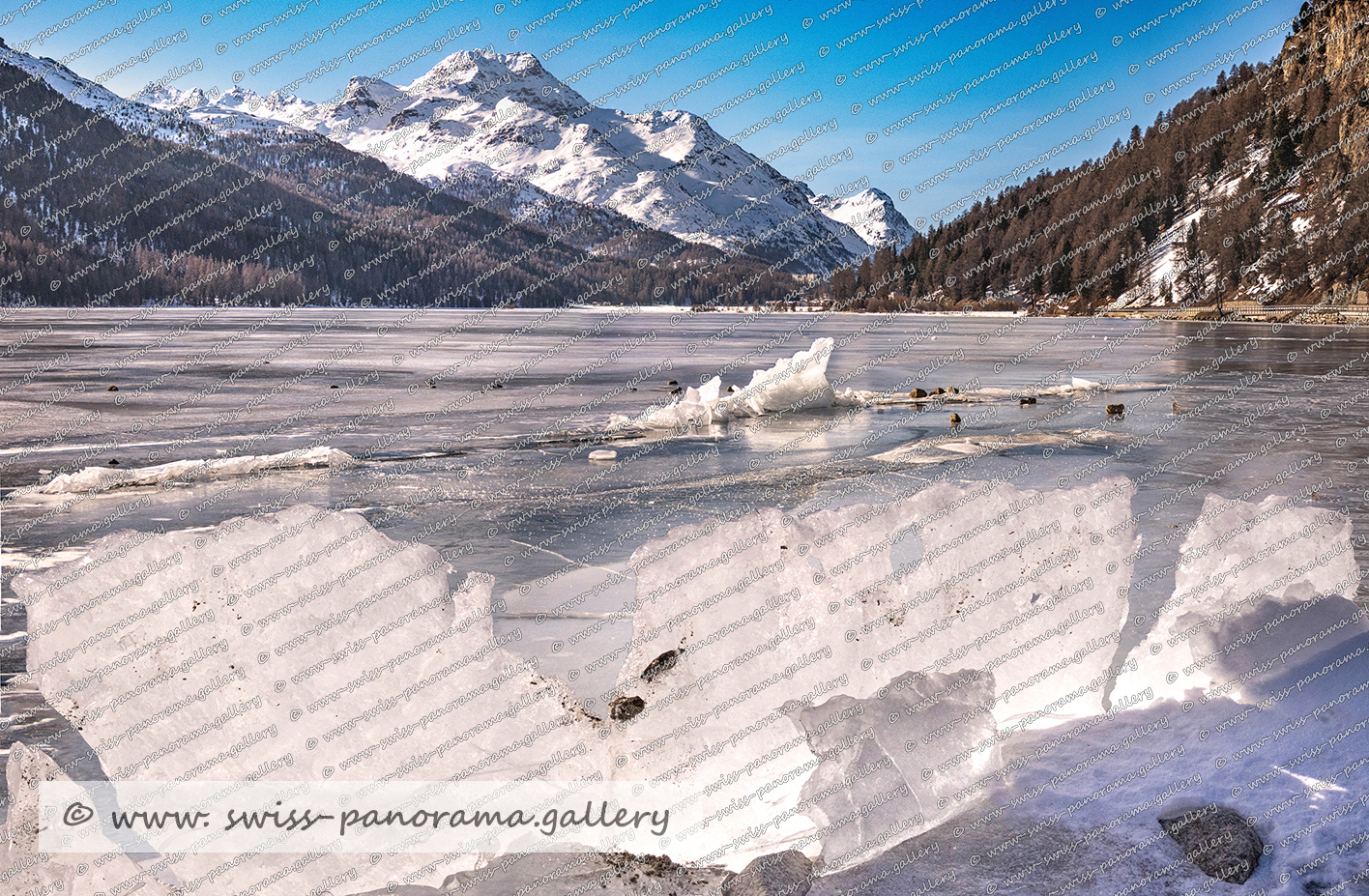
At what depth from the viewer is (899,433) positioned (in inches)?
557

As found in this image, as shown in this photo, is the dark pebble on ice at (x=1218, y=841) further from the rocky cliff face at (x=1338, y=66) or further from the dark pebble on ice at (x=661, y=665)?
the rocky cliff face at (x=1338, y=66)

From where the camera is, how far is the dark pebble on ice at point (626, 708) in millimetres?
4008

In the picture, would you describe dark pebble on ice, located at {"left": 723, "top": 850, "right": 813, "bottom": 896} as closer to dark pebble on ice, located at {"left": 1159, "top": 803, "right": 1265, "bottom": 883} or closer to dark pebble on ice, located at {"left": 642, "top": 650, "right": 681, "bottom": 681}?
dark pebble on ice, located at {"left": 642, "top": 650, "right": 681, "bottom": 681}

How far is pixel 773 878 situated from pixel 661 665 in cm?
120

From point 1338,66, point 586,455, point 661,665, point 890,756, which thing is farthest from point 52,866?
point 1338,66

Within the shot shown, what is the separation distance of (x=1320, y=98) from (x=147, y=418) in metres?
164

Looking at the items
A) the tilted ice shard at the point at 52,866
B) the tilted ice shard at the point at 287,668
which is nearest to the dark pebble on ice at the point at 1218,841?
the tilted ice shard at the point at 287,668

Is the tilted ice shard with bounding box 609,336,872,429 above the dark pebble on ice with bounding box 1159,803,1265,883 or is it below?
above

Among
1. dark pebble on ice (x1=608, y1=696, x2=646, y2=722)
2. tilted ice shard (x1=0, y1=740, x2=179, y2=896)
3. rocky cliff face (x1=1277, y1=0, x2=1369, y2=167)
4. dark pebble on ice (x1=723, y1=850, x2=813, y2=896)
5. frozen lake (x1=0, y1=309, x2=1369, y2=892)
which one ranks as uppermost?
rocky cliff face (x1=1277, y1=0, x2=1369, y2=167)

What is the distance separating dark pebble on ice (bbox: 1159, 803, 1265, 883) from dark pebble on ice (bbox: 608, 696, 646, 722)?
220cm

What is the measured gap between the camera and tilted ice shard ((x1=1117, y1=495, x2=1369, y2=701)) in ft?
13.8

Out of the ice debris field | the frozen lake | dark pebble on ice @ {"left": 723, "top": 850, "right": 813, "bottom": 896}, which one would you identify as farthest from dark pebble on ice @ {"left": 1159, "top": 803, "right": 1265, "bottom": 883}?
the frozen lake

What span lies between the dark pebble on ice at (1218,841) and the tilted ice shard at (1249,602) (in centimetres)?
98

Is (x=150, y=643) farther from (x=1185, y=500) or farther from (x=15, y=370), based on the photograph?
(x=15, y=370)
